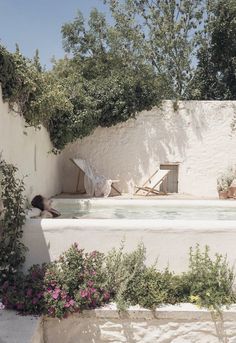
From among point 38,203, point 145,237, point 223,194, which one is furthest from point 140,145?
point 145,237

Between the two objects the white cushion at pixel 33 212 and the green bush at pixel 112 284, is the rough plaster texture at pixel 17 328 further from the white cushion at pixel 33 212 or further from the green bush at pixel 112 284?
the white cushion at pixel 33 212

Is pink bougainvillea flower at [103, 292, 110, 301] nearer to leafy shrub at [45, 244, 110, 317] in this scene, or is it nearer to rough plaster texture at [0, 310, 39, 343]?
leafy shrub at [45, 244, 110, 317]

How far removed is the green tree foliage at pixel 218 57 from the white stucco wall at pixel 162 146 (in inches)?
141

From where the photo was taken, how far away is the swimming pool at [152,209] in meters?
7.13

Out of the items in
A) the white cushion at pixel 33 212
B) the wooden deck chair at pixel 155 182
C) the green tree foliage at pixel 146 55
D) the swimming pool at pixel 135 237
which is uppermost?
the green tree foliage at pixel 146 55

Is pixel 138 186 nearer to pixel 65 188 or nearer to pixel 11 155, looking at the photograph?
pixel 65 188

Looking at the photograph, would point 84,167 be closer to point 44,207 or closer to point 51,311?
point 44,207

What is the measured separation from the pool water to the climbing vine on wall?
6.86 ft

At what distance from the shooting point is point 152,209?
7520 millimetres

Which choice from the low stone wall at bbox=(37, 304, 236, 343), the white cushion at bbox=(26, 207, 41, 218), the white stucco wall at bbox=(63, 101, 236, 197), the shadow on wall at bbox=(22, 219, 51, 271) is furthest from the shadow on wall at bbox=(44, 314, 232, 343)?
the white stucco wall at bbox=(63, 101, 236, 197)

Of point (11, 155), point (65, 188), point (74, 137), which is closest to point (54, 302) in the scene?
point (11, 155)

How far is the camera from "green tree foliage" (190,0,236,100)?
15.3 metres

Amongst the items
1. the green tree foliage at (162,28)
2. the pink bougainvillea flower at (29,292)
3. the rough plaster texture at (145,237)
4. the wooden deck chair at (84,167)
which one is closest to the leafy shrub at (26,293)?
the pink bougainvillea flower at (29,292)

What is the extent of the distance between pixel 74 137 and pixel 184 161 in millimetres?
3693
